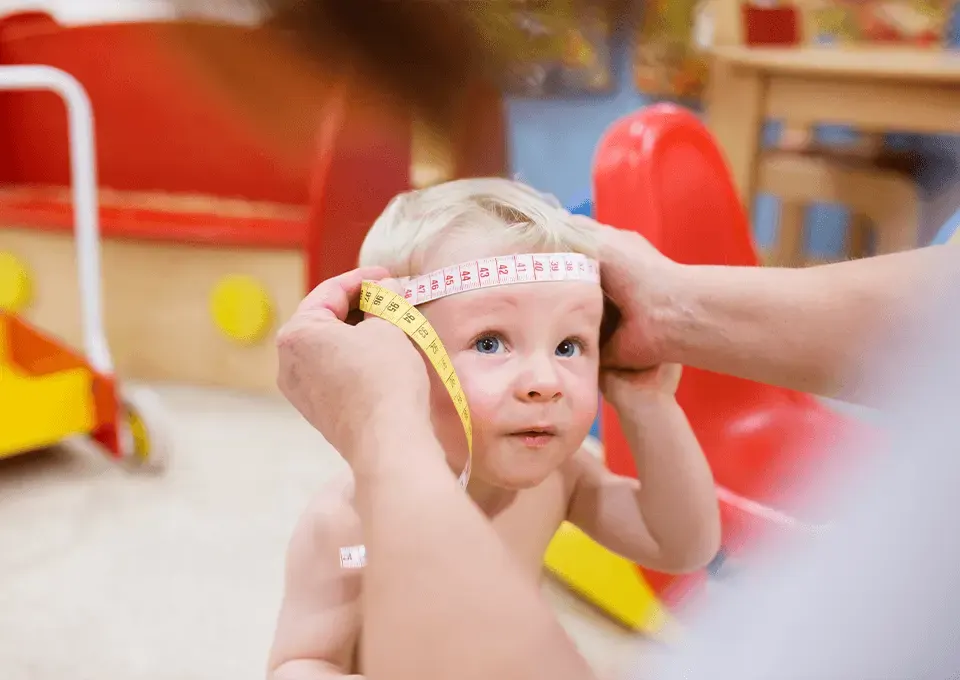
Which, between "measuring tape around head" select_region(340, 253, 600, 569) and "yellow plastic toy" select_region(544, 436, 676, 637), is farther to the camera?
"yellow plastic toy" select_region(544, 436, 676, 637)

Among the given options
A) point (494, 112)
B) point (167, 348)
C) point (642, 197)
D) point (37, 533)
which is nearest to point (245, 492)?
point (37, 533)

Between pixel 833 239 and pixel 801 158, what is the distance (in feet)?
0.34

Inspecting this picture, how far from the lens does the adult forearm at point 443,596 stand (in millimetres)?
274

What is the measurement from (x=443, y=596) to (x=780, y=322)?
0.31 meters

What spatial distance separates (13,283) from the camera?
1.43 meters

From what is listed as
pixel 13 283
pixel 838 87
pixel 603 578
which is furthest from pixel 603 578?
pixel 13 283

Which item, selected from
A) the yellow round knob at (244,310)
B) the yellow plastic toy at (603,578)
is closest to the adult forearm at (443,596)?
the yellow plastic toy at (603,578)

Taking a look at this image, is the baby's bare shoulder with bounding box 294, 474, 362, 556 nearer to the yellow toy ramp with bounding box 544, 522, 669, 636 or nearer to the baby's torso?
the baby's torso

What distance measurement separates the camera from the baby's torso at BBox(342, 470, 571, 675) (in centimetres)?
56

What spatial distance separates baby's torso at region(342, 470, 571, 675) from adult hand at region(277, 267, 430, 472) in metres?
0.19

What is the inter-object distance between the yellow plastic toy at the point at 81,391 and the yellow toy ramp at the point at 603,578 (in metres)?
0.59

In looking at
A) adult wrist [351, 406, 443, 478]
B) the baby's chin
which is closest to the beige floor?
the baby's chin

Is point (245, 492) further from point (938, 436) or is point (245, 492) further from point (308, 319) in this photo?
point (938, 436)

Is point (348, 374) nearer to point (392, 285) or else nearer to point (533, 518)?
point (392, 285)
